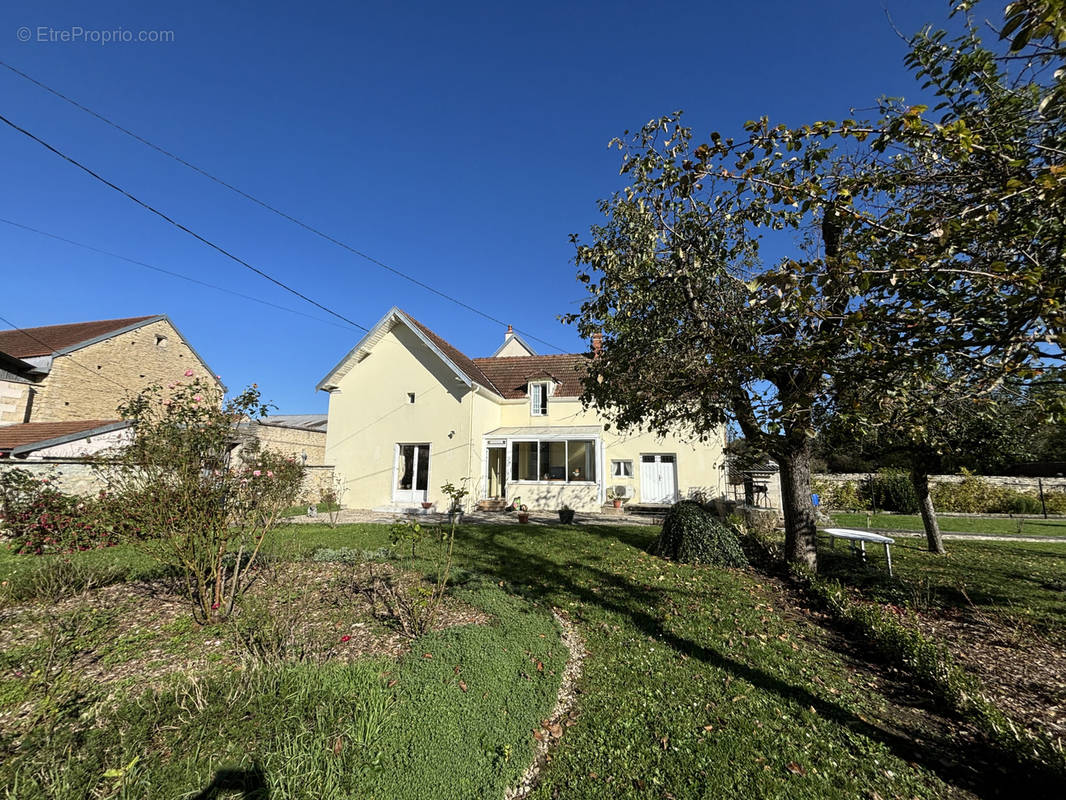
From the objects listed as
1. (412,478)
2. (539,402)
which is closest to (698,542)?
(539,402)

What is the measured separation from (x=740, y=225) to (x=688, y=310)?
5.99 ft

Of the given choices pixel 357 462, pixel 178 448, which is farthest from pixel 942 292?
pixel 357 462

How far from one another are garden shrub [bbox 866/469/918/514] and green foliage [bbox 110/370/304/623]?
83.7 ft

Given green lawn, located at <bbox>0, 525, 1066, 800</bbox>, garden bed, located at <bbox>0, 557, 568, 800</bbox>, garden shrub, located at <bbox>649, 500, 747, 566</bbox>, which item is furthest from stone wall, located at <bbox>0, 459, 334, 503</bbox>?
garden shrub, located at <bbox>649, 500, 747, 566</bbox>

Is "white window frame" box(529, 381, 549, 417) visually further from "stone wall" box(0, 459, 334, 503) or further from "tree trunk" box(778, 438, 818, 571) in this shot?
"stone wall" box(0, 459, 334, 503)

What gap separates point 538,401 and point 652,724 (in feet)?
59.6

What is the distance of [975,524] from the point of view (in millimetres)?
17391

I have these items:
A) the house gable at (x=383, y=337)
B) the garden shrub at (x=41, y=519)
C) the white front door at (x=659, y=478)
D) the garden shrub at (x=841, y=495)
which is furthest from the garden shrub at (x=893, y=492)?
the garden shrub at (x=41, y=519)

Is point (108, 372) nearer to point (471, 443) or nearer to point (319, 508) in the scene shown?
point (319, 508)

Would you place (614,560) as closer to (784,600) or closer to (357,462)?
(784,600)

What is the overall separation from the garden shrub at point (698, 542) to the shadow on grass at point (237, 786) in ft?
28.7

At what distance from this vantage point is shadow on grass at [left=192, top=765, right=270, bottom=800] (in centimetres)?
245

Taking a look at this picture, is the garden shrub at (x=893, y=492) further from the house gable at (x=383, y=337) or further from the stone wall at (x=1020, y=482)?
the house gable at (x=383, y=337)

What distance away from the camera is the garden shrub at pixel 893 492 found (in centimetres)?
2158
